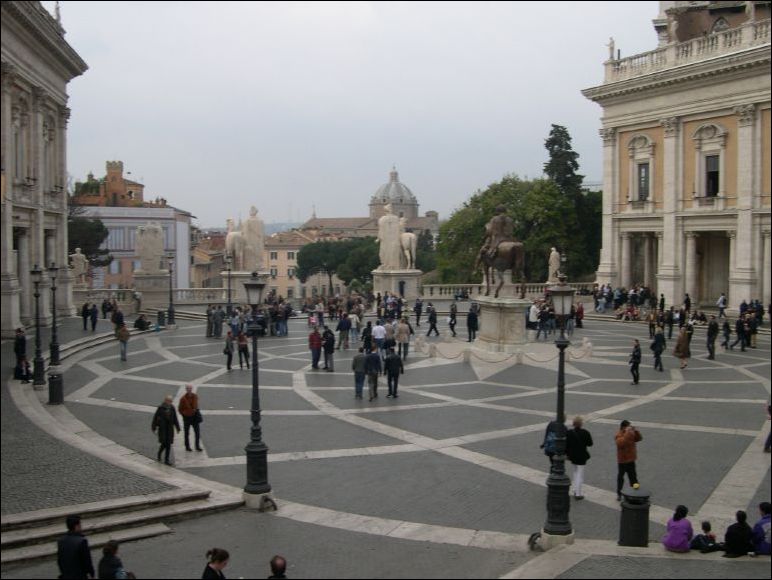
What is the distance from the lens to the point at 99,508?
39.8 feet

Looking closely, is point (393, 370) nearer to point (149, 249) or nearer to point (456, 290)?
point (149, 249)

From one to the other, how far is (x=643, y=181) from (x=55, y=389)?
118 ft

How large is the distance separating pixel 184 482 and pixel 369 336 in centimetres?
1185

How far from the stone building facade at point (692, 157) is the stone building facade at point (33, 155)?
2827 cm

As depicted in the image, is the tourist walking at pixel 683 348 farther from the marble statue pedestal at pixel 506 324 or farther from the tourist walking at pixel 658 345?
the marble statue pedestal at pixel 506 324

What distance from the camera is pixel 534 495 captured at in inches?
529

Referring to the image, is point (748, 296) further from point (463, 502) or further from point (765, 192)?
point (463, 502)

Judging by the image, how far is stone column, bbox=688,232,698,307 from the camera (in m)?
42.9

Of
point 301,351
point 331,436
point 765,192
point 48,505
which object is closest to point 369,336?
point 301,351

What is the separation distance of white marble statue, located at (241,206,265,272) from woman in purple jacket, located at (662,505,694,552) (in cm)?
3439

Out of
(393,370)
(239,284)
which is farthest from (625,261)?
(393,370)

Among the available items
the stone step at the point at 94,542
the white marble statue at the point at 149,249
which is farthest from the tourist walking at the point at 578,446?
the white marble statue at the point at 149,249

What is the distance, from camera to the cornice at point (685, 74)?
37.6 m

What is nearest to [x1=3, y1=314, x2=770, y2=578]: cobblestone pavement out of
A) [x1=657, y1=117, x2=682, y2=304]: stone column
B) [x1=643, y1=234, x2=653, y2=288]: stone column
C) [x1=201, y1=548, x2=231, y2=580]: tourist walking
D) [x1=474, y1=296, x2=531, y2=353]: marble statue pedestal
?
[x1=474, y1=296, x2=531, y2=353]: marble statue pedestal
